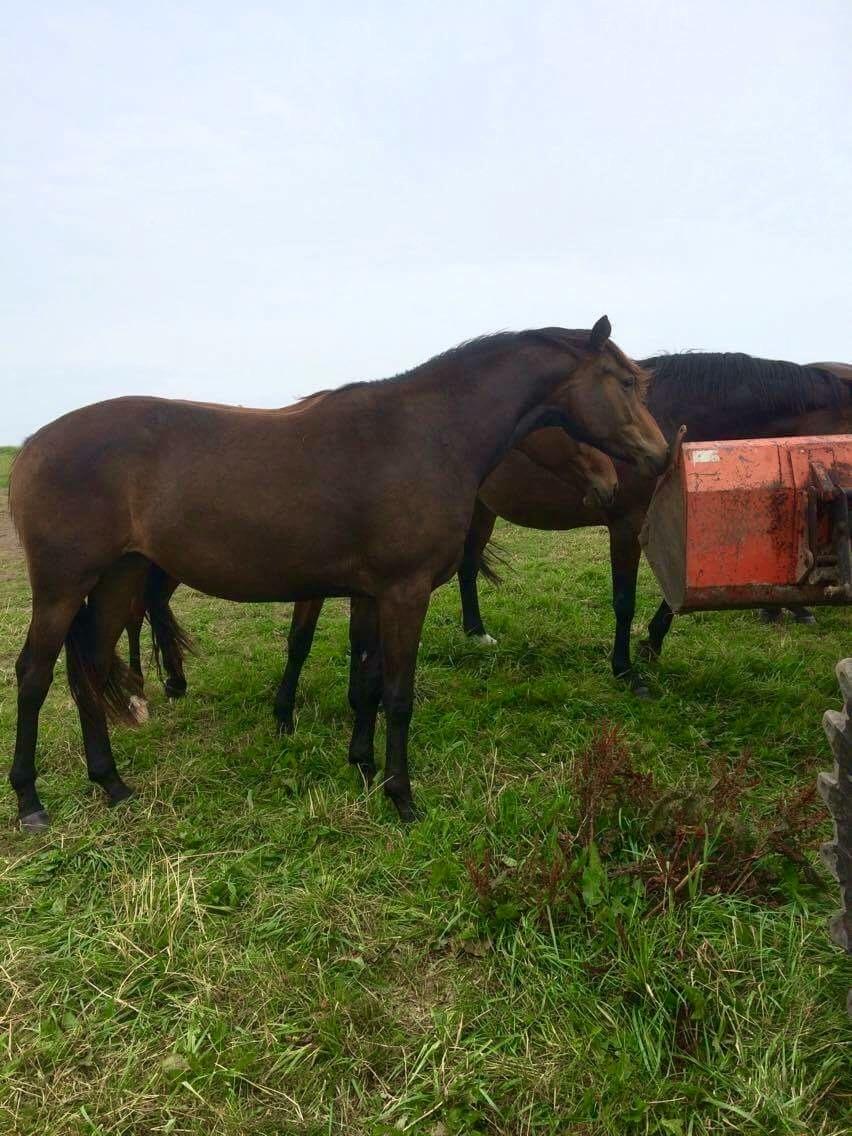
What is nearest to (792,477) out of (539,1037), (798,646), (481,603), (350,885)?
(539,1037)

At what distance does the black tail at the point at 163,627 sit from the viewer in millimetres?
4820

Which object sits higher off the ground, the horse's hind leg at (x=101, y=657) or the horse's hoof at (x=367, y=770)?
the horse's hind leg at (x=101, y=657)

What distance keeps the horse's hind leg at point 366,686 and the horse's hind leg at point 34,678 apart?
1398 millimetres

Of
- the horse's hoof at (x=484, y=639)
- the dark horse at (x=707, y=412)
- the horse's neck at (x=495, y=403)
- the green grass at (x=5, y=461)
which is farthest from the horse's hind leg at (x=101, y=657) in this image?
the green grass at (x=5, y=461)

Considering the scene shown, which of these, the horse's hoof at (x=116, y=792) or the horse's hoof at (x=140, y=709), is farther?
the horse's hoof at (x=140, y=709)

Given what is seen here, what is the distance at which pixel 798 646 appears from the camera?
18.8ft

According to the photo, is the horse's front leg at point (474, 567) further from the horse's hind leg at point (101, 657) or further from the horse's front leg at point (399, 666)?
the horse's hind leg at point (101, 657)

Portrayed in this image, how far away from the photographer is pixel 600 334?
3.81 meters

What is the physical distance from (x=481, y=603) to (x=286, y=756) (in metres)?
3.53

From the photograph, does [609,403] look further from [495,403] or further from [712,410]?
[712,410]

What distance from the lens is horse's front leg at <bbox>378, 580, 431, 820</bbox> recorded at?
3.62m

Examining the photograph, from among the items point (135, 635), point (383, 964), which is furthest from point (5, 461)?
point (383, 964)

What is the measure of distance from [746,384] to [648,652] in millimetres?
2010

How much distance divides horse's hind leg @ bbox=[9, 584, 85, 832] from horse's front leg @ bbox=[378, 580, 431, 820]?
1453 millimetres
